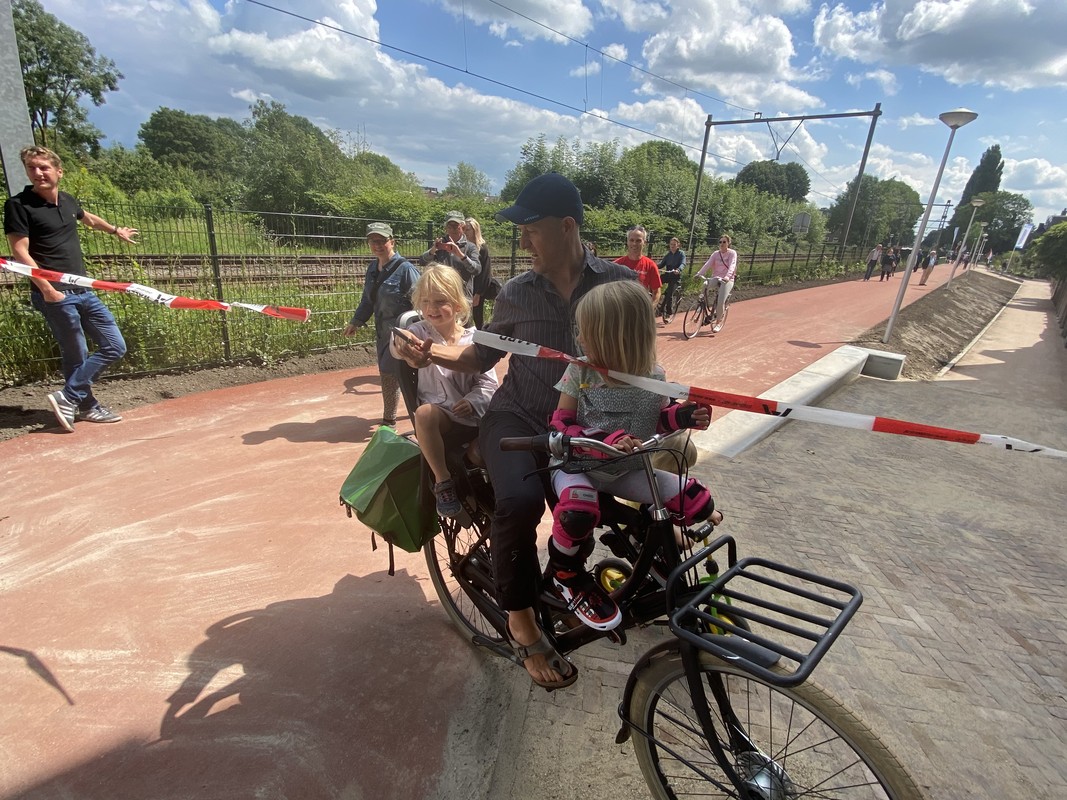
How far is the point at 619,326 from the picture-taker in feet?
5.78

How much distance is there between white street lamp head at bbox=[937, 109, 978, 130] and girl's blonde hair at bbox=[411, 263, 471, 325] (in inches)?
478

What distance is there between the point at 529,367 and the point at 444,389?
0.57 m

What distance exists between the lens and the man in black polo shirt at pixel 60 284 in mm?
4324

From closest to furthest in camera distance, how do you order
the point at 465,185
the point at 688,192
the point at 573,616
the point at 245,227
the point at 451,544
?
the point at 573,616 → the point at 451,544 → the point at 245,227 → the point at 688,192 → the point at 465,185

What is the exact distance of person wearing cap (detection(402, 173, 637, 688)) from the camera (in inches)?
74.1

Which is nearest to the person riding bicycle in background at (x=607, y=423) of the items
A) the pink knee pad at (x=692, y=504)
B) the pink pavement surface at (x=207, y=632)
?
the pink knee pad at (x=692, y=504)

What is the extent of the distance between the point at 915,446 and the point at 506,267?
9065 millimetres

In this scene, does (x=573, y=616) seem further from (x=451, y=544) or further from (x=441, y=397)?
(x=441, y=397)

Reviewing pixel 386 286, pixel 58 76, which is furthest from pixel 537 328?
pixel 58 76

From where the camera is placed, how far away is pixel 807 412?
1.86 m

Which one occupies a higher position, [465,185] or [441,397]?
[465,185]

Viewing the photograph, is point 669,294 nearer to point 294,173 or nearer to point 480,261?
point 480,261

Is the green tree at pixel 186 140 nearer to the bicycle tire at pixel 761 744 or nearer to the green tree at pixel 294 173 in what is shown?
the green tree at pixel 294 173

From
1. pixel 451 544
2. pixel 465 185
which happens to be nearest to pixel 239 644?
pixel 451 544
